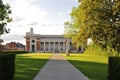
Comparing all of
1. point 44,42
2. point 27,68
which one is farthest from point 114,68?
point 44,42

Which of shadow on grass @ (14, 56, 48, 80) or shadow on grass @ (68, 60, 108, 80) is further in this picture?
shadow on grass @ (68, 60, 108, 80)

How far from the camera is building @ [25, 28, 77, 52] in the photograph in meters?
155

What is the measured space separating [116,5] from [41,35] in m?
103

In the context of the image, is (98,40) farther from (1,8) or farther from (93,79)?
(93,79)

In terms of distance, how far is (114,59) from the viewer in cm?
1498

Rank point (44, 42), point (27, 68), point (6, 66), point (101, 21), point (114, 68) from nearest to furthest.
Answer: point (114, 68), point (6, 66), point (27, 68), point (101, 21), point (44, 42)

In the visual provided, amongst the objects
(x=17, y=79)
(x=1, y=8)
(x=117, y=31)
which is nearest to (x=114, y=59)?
(x=17, y=79)

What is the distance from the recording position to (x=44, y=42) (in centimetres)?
15700

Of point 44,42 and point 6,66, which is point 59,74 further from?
point 44,42

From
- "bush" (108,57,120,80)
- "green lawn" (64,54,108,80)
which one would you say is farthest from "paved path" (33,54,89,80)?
"bush" (108,57,120,80)

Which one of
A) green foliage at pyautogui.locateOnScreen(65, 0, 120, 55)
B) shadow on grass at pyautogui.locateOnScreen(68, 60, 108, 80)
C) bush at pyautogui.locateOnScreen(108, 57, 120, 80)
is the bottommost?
shadow on grass at pyautogui.locateOnScreen(68, 60, 108, 80)

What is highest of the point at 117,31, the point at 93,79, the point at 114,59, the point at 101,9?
the point at 101,9

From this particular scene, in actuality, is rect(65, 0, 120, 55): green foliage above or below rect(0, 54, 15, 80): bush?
above

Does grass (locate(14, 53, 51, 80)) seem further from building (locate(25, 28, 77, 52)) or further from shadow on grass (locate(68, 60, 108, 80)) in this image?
building (locate(25, 28, 77, 52))
